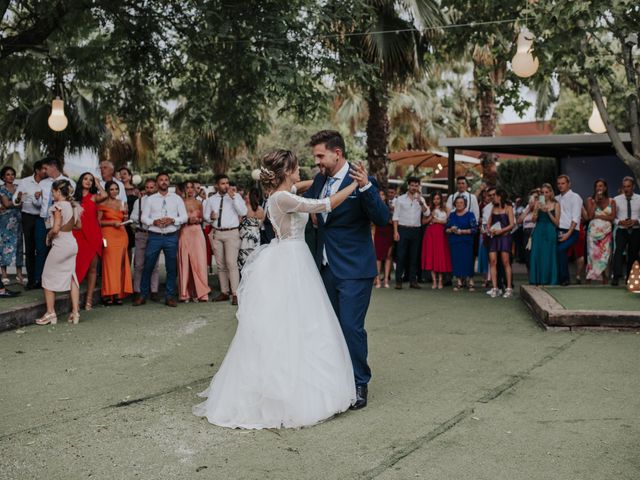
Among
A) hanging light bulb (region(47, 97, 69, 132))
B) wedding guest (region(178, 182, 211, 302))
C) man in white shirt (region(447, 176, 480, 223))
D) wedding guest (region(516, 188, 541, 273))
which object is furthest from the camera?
man in white shirt (region(447, 176, 480, 223))

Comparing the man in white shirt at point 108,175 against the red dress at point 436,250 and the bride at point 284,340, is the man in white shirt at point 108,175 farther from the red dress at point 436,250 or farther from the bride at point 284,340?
the bride at point 284,340

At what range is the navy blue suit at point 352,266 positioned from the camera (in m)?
5.46

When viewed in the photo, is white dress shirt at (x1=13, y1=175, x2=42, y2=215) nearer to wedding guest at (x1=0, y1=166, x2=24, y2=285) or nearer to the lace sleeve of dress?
wedding guest at (x1=0, y1=166, x2=24, y2=285)

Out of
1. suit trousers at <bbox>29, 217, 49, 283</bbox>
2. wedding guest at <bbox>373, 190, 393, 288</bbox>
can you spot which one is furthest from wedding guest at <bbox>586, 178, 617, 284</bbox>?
suit trousers at <bbox>29, 217, 49, 283</bbox>

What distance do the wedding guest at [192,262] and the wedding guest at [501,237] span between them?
472 cm

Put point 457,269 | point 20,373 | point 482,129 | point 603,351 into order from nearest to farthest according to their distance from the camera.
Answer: point 20,373, point 603,351, point 457,269, point 482,129

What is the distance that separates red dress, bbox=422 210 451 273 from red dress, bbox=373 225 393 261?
65 centimetres

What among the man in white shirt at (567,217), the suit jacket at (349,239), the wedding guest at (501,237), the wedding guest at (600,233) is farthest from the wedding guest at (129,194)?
the wedding guest at (600,233)

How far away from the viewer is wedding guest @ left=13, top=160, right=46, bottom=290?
11578 millimetres

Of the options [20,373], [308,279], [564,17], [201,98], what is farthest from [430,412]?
[201,98]

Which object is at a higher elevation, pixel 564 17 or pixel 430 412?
pixel 564 17

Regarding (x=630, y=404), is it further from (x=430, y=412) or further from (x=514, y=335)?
(x=514, y=335)

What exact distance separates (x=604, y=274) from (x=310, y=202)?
30.7 ft

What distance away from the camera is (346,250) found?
552 cm
